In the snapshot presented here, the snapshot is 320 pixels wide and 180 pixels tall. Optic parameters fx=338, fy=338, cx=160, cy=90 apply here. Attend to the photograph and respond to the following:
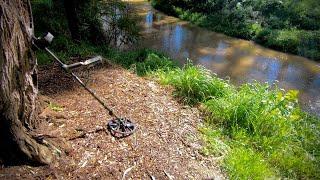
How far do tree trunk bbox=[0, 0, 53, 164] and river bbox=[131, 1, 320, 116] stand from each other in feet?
21.5

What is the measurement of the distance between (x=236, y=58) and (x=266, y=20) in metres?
4.01

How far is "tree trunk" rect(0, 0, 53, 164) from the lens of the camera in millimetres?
2508

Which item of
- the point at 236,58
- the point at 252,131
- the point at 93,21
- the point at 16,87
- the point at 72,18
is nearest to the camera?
the point at 16,87

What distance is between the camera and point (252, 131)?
14.9 feet

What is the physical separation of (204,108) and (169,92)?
0.59 meters

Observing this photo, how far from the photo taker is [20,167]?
2.59 meters

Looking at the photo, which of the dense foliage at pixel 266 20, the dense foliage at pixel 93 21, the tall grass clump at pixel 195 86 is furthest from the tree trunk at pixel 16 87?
the dense foliage at pixel 266 20

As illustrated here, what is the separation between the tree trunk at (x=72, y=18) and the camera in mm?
7285

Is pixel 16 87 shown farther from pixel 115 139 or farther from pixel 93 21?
pixel 93 21

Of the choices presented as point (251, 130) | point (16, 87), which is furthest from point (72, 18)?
point (16, 87)

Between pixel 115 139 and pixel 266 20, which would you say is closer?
pixel 115 139

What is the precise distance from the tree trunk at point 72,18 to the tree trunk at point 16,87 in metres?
4.48

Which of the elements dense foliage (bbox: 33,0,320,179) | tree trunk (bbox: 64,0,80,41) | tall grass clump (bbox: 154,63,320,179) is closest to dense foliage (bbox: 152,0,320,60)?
dense foliage (bbox: 33,0,320,179)

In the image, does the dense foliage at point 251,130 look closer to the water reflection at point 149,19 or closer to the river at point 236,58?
the river at point 236,58
